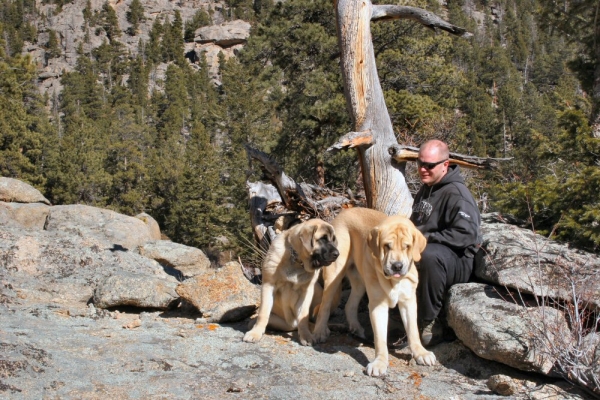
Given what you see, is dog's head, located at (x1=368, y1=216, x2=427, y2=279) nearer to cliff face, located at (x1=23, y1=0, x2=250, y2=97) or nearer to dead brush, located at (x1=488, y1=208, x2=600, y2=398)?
dead brush, located at (x1=488, y1=208, x2=600, y2=398)

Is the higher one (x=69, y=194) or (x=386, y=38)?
(x=386, y=38)

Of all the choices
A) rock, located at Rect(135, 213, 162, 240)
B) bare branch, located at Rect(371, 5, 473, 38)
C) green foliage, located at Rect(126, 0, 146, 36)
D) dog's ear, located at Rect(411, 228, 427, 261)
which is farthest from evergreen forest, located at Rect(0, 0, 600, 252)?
green foliage, located at Rect(126, 0, 146, 36)

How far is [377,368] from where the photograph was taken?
4.11 metres

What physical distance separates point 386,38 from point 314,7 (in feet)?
8.93

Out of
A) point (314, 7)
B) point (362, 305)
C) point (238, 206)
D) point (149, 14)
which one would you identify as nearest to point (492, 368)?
point (362, 305)

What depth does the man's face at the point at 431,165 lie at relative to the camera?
199 inches

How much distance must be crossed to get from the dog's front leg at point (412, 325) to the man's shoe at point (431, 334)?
35 centimetres

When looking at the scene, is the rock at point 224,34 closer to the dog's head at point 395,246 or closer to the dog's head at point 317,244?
the dog's head at point 317,244

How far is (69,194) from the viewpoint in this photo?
121 feet

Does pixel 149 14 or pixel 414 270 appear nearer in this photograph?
pixel 414 270

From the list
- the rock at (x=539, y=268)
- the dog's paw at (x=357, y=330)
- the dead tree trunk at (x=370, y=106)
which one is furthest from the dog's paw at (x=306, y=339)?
the dead tree trunk at (x=370, y=106)

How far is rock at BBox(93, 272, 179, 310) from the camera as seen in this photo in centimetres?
566

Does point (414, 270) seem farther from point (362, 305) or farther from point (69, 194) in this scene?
point (69, 194)

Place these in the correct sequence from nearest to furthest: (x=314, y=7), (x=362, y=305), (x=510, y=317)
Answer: (x=510, y=317)
(x=362, y=305)
(x=314, y=7)
